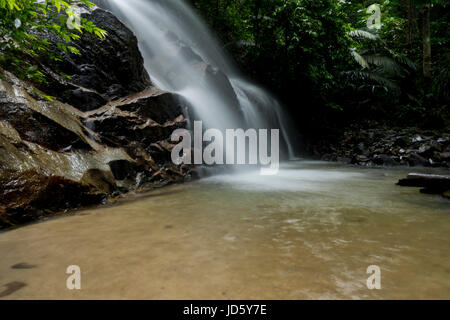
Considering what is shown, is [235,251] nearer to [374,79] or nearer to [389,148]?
[389,148]

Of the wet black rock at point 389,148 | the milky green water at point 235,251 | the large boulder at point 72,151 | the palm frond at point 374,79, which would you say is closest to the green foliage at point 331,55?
the palm frond at point 374,79

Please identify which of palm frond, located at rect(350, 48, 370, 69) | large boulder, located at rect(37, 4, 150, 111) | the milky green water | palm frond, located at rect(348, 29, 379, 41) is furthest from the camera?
palm frond, located at rect(348, 29, 379, 41)

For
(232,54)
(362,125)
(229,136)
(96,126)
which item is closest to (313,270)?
(96,126)

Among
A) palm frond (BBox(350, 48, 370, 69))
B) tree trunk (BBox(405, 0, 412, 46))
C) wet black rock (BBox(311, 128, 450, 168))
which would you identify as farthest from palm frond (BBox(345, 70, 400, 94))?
tree trunk (BBox(405, 0, 412, 46))

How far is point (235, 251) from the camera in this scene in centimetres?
190

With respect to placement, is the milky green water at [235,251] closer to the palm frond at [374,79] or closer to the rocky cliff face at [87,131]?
the rocky cliff face at [87,131]

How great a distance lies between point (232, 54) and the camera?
44.7 feet

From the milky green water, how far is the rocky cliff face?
432 millimetres

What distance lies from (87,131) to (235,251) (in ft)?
11.7

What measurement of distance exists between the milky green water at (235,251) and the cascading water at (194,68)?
451 cm

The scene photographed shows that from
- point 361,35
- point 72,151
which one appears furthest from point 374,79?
point 72,151

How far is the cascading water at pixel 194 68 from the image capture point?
25.6ft

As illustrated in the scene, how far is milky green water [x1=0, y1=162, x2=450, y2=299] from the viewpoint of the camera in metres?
1.39

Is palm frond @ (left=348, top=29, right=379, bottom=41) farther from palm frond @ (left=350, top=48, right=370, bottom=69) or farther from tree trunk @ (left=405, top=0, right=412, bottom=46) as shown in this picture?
tree trunk @ (left=405, top=0, right=412, bottom=46)
